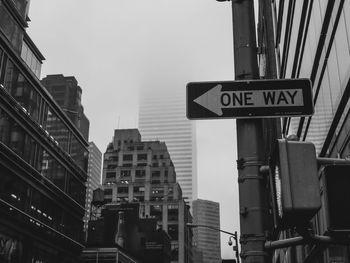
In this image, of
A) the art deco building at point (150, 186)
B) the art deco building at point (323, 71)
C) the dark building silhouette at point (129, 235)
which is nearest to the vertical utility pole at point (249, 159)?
the art deco building at point (323, 71)

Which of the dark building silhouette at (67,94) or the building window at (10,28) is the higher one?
the dark building silhouette at (67,94)

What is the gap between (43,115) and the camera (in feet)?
170

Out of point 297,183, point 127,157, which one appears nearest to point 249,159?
point 297,183

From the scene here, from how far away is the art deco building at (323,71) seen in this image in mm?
14023

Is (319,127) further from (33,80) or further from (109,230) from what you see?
(109,230)

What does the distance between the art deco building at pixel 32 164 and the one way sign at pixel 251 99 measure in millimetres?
38889

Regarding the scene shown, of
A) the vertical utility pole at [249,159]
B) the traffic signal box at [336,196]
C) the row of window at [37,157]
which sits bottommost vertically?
the traffic signal box at [336,196]

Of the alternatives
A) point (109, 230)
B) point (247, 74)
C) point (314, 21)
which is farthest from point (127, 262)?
point (247, 74)

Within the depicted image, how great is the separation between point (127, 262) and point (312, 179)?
80.0 metres

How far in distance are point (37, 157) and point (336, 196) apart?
48804 millimetres

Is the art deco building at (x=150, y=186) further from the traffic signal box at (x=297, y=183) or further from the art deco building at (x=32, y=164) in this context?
the traffic signal box at (x=297, y=183)

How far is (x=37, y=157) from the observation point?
49375 millimetres

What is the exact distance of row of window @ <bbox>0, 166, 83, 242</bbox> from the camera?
42344mm

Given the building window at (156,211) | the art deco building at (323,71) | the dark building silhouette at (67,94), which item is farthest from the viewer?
the building window at (156,211)
